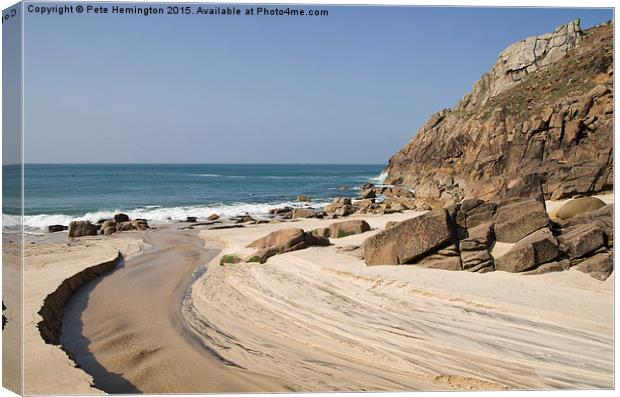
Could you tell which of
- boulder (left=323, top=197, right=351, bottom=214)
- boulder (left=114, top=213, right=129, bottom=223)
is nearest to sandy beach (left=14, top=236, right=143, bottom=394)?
boulder (left=114, top=213, right=129, bottom=223)

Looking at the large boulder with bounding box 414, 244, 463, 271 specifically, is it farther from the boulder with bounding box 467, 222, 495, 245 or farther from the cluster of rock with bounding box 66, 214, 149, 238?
the cluster of rock with bounding box 66, 214, 149, 238

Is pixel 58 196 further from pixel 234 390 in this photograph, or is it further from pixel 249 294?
pixel 234 390

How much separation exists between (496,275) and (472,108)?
143 feet

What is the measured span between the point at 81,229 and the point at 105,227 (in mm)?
1423

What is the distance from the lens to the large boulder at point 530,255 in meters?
9.09

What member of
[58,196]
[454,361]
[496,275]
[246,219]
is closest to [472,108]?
[246,219]

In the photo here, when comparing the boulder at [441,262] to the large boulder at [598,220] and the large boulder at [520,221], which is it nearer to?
the large boulder at [520,221]

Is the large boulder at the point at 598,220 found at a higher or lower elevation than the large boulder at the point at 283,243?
higher

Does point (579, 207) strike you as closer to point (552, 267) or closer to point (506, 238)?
point (506, 238)

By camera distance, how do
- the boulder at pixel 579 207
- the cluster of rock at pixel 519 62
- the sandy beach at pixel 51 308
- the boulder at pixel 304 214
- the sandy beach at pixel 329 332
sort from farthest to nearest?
1. the cluster of rock at pixel 519 62
2. the boulder at pixel 304 214
3. the boulder at pixel 579 207
4. the sandy beach at pixel 329 332
5. the sandy beach at pixel 51 308

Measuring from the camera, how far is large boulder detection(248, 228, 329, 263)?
13.2 metres

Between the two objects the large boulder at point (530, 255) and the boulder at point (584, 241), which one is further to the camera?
the large boulder at point (530, 255)

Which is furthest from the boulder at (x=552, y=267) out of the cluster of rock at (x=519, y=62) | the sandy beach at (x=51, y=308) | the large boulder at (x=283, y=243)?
the cluster of rock at (x=519, y=62)

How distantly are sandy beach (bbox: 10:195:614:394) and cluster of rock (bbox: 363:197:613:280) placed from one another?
322 millimetres
